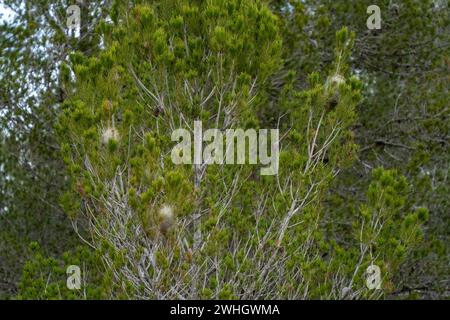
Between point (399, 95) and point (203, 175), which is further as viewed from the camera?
point (399, 95)

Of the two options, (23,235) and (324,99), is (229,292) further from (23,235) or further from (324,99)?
(23,235)

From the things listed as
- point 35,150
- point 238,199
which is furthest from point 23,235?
point 238,199
